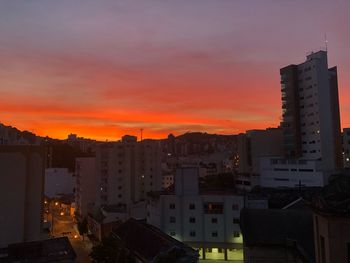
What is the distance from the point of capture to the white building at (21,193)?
2938 cm

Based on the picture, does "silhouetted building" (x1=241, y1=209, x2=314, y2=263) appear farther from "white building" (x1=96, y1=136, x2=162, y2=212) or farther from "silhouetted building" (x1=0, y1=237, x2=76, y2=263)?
"white building" (x1=96, y1=136, x2=162, y2=212)

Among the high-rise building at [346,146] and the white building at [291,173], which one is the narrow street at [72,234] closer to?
the white building at [291,173]

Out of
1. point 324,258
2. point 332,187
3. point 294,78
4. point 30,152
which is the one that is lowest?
point 324,258

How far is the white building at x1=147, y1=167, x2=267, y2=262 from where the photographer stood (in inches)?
1718

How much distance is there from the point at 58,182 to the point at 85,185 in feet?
84.6

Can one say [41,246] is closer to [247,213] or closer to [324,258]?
[247,213]

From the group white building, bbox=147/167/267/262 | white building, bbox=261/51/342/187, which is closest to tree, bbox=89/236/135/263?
white building, bbox=147/167/267/262

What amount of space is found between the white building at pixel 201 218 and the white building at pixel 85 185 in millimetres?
26323

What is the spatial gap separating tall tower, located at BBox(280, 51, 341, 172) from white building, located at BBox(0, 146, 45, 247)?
57678 mm

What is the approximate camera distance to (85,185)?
232ft

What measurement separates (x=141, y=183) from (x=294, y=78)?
4010 cm

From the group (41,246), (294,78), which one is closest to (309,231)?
(41,246)

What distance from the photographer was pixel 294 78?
81.7 metres

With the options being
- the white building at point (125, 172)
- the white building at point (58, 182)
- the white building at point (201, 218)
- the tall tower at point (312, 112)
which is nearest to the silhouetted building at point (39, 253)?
the white building at point (201, 218)
